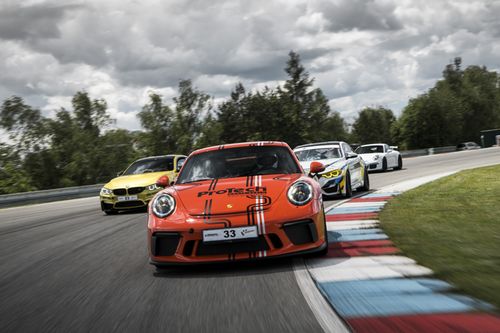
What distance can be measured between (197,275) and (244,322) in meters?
1.67

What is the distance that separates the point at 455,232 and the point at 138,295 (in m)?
4.10

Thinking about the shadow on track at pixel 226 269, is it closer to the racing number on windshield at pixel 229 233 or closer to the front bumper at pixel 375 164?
the racing number on windshield at pixel 229 233

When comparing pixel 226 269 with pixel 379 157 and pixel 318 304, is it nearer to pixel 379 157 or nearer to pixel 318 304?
pixel 318 304

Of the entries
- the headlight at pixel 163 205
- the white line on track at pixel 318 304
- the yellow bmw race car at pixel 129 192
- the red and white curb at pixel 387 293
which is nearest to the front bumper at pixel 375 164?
the yellow bmw race car at pixel 129 192

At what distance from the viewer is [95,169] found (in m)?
52.4

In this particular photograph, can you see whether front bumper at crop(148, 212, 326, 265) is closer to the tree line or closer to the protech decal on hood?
the protech decal on hood

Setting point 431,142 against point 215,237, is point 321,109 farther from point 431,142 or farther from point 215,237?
point 215,237

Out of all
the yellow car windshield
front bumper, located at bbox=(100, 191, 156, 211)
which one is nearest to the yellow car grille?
front bumper, located at bbox=(100, 191, 156, 211)

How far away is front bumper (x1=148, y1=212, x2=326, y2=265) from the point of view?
16.2ft

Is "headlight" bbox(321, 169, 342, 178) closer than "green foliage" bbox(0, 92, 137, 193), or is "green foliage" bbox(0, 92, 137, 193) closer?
"headlight" bbox(321, 169, 342, 178)

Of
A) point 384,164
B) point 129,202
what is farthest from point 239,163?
point 384,164

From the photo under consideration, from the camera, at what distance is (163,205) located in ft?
17.8

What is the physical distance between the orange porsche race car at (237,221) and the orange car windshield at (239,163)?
0.30 metres

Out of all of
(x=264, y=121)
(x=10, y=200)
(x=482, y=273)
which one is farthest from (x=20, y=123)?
(x=482, y=273)
